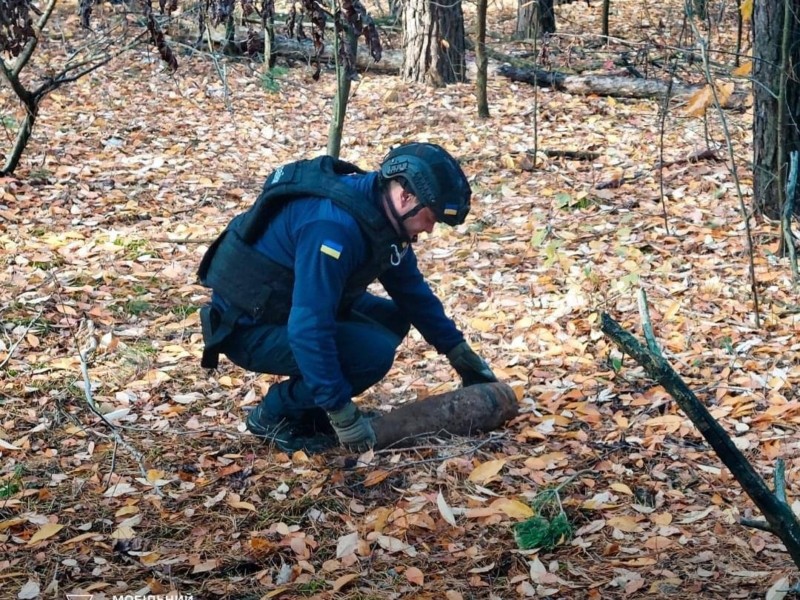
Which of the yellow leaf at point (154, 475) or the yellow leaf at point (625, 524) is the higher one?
the yellow leaf at point (625, 524)

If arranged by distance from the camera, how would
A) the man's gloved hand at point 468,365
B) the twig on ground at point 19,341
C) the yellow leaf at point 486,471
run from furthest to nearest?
1. the twig on ground at point 19,341
2. the man's gloved hand at point 468,365
3. the yellow leaf at point 486,471

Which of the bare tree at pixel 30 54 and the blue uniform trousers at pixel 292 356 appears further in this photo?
the blue uniform trousers at pixel 292 356

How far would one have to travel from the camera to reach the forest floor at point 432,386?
10.3 feet

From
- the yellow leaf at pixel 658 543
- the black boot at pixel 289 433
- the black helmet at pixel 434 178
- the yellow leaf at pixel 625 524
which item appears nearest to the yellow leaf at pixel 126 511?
the black boot at pixel 289 433

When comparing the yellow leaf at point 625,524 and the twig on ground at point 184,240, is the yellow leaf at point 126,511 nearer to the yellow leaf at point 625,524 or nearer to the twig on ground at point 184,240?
the yellow leaf at point 625,524

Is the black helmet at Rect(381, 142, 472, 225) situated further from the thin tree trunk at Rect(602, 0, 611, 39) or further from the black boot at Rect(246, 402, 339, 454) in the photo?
the thin tree trunk at Rect(602, 0, 611, 39)

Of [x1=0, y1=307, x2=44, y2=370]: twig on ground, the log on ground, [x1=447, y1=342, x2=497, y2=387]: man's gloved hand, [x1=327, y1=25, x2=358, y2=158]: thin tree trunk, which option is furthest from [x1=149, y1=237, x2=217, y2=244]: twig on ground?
the log on ground

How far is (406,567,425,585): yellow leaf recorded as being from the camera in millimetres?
3038

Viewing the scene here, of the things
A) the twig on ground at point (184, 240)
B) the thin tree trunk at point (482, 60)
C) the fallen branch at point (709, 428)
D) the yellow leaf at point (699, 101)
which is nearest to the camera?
the fallen branch at point (709, 428)

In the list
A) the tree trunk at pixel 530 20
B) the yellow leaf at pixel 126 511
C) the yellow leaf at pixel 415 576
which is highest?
the tree trunk at pixel 530 20

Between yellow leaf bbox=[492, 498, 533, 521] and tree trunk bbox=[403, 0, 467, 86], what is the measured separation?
721 cm

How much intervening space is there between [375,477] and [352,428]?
225mm

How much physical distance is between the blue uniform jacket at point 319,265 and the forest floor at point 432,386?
51cm

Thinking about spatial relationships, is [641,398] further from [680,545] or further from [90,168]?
[90,168]
